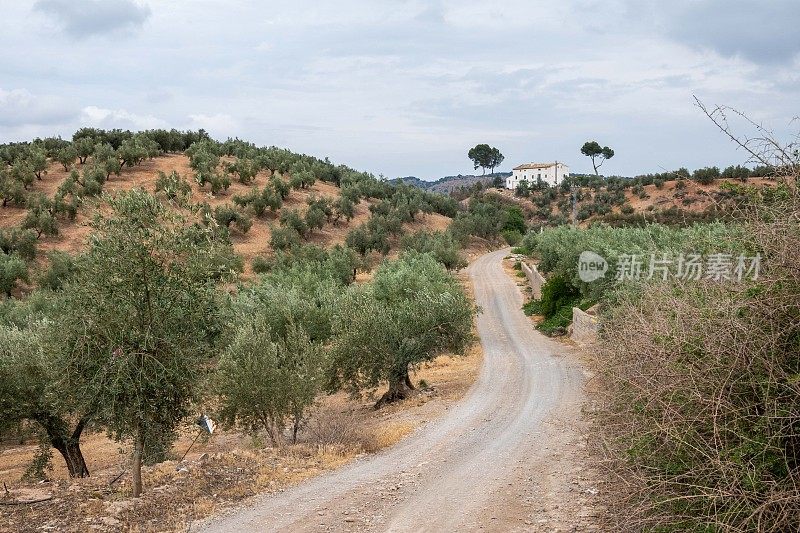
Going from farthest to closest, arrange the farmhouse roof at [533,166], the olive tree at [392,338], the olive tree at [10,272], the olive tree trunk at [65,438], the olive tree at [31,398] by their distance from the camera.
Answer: the farmhouse roof at [533,166]
the olive tree at [10,272]
the olive tree at [392,338]
the olive tree trunk at [65,438]
the olive tree at [31,398]

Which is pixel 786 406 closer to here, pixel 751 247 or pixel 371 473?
pixel 751 247

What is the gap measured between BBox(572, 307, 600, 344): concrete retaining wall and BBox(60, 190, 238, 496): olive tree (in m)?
21.1

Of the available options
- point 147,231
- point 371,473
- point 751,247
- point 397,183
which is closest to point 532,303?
point 371,473

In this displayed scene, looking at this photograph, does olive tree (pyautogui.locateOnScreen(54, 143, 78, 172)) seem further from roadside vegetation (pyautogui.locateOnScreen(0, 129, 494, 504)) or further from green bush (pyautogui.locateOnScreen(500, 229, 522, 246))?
green bush (pyautogui.locateOnScreen(500, 229, 522, 246))

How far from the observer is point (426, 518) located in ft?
38.0

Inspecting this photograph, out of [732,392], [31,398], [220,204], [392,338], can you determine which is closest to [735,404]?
[732,392]

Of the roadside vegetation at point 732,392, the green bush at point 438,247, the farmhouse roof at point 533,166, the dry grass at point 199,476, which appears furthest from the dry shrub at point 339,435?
the farmhouse roof at point 533,166

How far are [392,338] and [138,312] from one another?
12.9 metres

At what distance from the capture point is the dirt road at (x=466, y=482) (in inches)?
452

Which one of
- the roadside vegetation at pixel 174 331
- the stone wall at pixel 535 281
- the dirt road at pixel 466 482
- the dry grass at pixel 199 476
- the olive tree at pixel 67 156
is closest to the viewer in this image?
the dirt road at pixel 466 482

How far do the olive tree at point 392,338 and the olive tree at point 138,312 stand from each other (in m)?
10.1

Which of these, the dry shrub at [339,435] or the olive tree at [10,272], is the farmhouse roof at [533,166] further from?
the dry shrub at [339,435]

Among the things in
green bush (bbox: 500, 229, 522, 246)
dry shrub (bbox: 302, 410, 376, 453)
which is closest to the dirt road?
dry shrub (bbox: 302, 410, 376, 453)

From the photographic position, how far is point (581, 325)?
32719 mm
